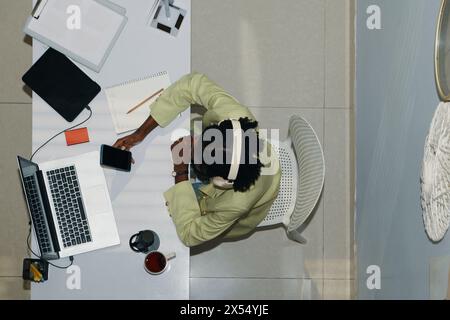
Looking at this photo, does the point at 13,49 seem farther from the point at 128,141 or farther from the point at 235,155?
the point at 235,155

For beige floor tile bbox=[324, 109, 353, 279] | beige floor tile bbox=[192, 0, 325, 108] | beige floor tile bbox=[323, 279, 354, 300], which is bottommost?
beige floor tile bbox=[323, 279, 354, 300]

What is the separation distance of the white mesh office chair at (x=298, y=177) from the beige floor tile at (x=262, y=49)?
0.58 m

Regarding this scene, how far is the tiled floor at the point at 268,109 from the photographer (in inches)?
105

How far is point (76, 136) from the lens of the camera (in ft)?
6.48

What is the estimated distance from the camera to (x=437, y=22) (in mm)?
1600

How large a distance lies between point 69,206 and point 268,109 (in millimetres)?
1201

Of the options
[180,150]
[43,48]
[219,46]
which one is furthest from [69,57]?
[219,46]

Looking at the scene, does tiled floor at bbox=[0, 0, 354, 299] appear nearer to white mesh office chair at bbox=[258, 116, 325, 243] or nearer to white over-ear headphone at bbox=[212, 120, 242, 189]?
white mesh office chair at bbox=[258, 116, 325, 243]

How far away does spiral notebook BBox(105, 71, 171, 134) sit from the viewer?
198 centimetres

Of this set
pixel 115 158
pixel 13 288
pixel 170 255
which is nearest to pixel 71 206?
pixel 115 158

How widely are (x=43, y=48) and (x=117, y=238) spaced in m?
0.76

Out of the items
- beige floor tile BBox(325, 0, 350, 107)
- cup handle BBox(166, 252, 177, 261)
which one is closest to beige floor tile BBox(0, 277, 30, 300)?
cup handle BBox(166, 252, 177, 261)

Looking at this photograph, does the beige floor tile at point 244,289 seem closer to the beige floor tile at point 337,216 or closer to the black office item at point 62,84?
the beige floor tile at point 337,216

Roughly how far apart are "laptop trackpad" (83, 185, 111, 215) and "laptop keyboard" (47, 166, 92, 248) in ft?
0.09
